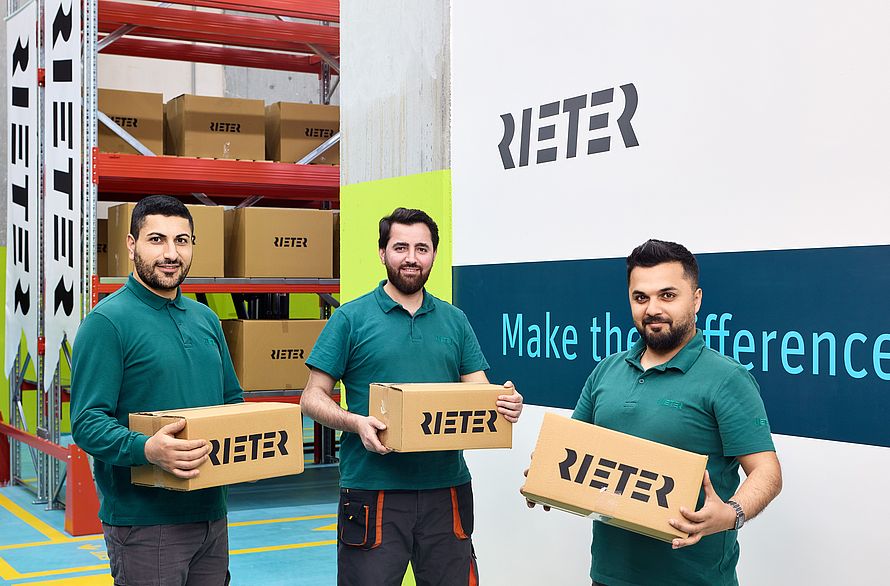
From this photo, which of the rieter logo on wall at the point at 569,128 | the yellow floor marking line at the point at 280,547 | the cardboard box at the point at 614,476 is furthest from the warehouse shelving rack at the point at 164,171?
the cardboard box at the point at 614,476

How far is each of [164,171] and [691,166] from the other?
17.8ft

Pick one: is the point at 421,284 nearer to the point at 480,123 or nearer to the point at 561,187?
the point at 561,187

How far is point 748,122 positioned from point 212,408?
1904 millimetres

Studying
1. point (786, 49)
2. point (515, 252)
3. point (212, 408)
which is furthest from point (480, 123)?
point (212, 408)

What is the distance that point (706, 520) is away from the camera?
94.6 inches

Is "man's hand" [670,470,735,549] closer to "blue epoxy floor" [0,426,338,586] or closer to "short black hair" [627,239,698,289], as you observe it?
"short black hair" [627,239,698,289]

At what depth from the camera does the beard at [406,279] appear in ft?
12.0

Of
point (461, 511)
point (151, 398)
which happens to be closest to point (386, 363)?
point (461, 511)

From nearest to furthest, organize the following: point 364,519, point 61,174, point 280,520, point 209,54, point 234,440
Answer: point 234,440 → point 364,519 → point 280,520 → point 61,174 → point 209,54

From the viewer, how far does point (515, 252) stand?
4539 millimetres

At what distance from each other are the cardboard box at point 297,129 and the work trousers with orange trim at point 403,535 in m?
5.53

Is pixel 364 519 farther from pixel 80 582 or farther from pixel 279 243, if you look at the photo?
pixel 279 243

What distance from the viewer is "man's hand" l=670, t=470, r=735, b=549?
240cm

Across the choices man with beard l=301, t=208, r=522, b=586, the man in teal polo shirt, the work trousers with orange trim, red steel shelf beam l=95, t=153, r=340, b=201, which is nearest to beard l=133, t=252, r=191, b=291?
man with beard l=301, t=208, r=522, b=586
